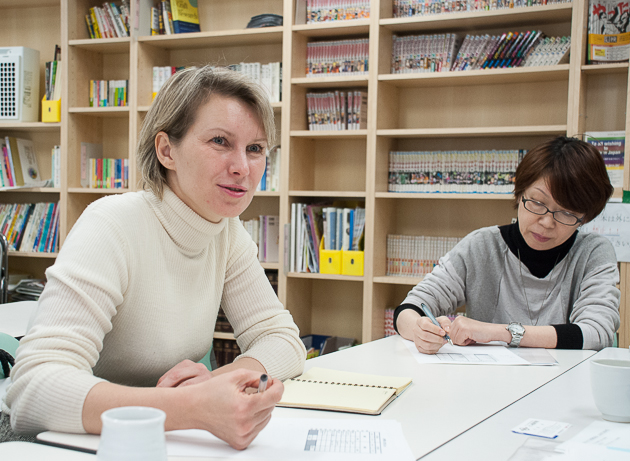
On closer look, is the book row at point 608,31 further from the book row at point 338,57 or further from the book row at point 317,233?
the book row at point 317,233

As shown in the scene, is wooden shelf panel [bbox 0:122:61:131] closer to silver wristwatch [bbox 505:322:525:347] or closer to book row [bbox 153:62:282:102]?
book row [bbox 153:62:282:102]

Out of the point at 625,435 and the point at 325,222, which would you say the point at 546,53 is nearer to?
the point at 325,222

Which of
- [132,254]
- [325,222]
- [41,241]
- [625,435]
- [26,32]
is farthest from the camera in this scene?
[26,32]

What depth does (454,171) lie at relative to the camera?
3.16 m

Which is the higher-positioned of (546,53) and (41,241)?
(546,53)

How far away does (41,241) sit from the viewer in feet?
12.6

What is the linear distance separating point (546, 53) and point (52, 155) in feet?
10.0

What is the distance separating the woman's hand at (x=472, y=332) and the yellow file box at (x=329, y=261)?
1663 mm

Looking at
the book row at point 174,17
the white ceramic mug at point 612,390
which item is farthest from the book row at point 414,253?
the white ceramic mug at point 612,390

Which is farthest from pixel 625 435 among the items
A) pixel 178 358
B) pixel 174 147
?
pixel 174 147

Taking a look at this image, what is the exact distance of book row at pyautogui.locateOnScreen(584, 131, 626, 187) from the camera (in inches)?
110

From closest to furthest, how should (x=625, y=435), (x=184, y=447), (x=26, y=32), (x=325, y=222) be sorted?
(x=184, y=447)
(x=625, y=435)
(x=325, y=222)
(x=26, y=32)

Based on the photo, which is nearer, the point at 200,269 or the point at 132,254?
the point at 132,254

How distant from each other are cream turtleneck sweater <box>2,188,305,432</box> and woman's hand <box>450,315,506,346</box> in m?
0.50
